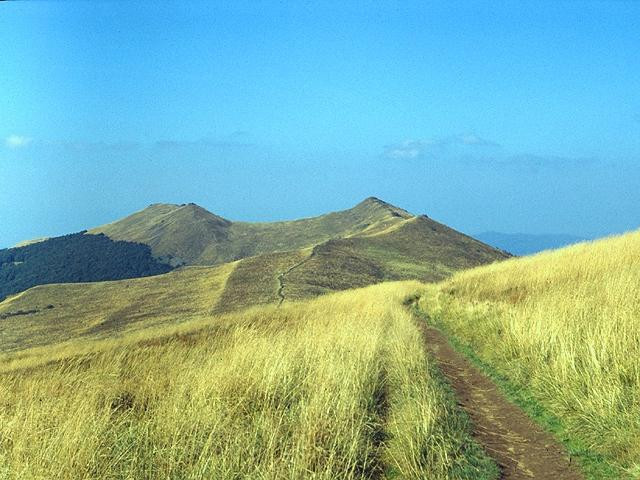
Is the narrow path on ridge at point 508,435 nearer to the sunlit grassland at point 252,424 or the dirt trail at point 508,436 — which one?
the dirt trail at point 508,436

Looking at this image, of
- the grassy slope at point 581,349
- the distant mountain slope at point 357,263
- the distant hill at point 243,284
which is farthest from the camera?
the distant mountain slope at point 357,263

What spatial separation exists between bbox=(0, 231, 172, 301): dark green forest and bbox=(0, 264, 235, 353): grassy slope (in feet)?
232

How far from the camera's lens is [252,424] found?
787 cm

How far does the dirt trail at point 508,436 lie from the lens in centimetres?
719

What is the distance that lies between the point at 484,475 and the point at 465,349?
882 cm

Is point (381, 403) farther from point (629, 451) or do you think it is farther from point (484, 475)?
point (629, 451)

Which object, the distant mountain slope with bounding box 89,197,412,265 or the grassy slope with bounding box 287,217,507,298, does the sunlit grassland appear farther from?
the distant mountain slope with bounding box 89,197,412,265

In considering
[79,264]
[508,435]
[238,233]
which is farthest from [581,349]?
[79,264]

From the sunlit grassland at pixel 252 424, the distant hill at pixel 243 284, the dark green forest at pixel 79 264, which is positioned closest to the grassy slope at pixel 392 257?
the distant hill at pixel 243 284

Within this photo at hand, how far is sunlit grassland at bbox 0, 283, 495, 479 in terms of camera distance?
6.53 m

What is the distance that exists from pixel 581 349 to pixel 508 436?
2.15 metres

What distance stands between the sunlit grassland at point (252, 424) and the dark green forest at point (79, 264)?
14086cm

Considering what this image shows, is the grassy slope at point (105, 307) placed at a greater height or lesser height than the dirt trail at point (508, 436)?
lesser

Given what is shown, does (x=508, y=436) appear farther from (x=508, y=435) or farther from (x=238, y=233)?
(x=238, y=233)
